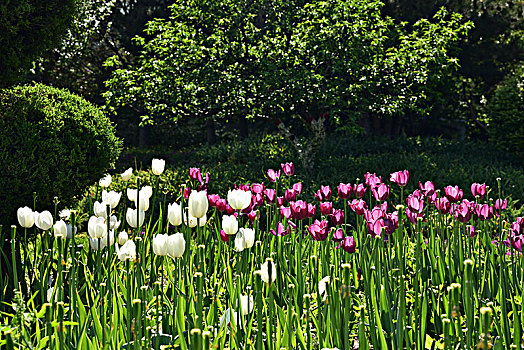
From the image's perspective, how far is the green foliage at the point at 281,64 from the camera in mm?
8578

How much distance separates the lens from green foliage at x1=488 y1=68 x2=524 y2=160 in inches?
408

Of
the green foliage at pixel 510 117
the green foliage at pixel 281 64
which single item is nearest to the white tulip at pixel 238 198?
the green foliage at pixel 281 64

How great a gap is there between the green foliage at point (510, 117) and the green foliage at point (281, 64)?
6.62ft

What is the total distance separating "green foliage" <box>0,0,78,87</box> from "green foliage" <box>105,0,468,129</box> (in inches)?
178

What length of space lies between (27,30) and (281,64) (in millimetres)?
5220

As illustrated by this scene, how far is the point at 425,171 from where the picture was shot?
809cm

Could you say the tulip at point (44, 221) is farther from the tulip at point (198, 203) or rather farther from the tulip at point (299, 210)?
the tulip at point (299, 210)

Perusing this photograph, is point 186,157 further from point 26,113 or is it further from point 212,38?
point 26,113

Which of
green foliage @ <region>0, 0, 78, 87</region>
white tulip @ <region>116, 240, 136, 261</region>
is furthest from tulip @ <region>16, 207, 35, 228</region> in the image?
green foliage @ <region>0, 0, 78, 87</region>

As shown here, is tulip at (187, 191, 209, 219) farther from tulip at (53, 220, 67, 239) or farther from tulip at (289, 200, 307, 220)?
tulip at (289, 200, 307, 220)

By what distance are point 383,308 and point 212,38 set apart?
704 cm

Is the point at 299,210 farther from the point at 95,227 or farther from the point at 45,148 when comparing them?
the point at 45,148

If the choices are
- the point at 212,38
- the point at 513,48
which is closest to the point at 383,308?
the point at 212,38

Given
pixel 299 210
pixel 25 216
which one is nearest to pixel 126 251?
pixel 25 216
